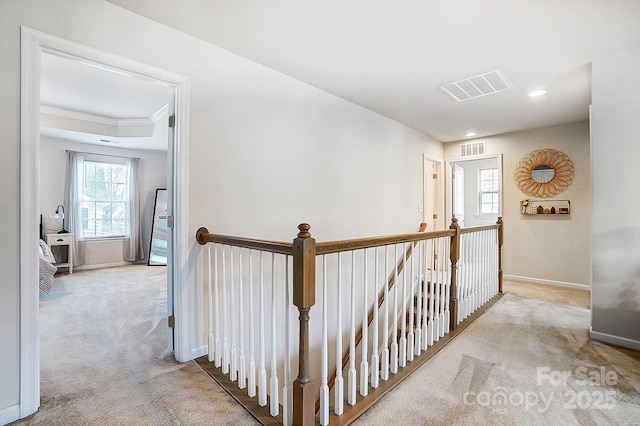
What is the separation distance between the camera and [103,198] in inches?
227

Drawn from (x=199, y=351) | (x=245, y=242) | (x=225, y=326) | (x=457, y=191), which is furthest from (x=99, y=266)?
(x=457, y=191)

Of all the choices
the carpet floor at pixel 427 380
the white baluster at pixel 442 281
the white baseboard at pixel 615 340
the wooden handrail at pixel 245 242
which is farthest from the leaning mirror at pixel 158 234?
the white baseboard at pixel 615 340

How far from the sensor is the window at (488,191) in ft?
21.0

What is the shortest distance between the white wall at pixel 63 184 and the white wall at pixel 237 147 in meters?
4.58

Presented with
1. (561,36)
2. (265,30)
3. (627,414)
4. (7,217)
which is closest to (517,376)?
(627,414)

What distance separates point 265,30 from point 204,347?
2.39 m

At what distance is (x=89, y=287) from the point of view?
4.26m

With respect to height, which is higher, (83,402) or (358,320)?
(83,402)

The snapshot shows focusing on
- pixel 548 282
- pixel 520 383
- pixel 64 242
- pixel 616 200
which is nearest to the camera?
pixel 520 383

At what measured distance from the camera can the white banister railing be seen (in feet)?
5.14

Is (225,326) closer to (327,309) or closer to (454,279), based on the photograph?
(327,309)

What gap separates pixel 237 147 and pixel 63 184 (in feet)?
15.5

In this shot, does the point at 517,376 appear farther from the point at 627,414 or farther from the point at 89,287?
the point at 89,287

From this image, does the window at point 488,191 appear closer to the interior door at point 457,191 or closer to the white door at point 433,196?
the interior door at point 457,191
